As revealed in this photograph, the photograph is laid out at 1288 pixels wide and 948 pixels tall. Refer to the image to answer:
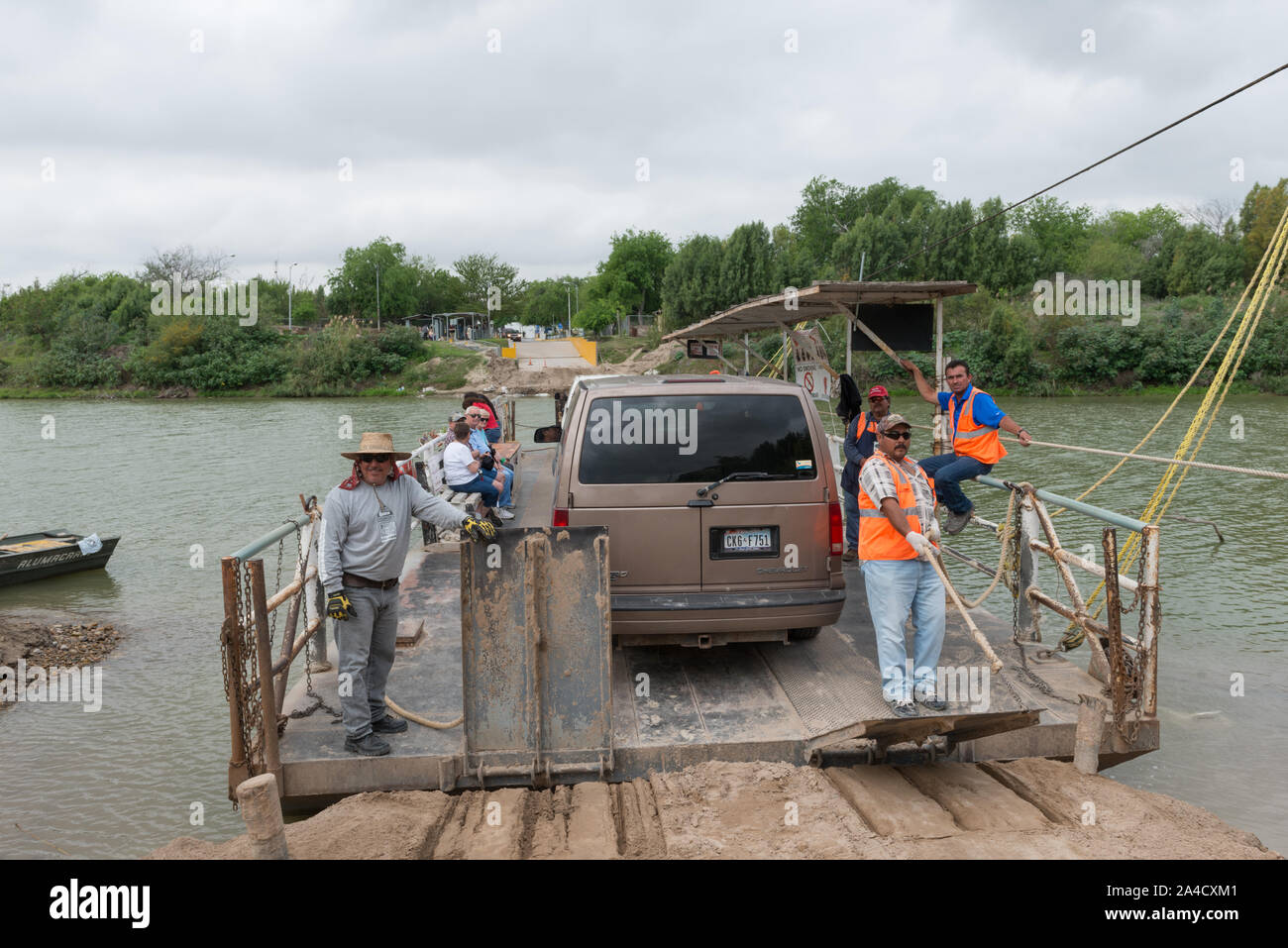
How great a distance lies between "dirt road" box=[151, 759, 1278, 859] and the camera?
4.39 m

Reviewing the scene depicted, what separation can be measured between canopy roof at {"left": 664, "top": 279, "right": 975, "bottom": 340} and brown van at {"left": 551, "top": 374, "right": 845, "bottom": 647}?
3.07 m

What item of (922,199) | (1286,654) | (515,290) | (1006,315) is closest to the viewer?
(1286,654)

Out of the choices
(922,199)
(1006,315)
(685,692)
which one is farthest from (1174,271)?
(685,692)

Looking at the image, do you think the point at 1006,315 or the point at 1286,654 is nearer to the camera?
the point at 1286,654

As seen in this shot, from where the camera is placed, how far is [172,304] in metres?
81.9

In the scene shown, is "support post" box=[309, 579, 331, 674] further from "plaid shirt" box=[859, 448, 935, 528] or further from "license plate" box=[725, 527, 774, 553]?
"plaid shirt" box=[859, 448, 935, 528]

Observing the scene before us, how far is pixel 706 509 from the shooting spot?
20.0ft

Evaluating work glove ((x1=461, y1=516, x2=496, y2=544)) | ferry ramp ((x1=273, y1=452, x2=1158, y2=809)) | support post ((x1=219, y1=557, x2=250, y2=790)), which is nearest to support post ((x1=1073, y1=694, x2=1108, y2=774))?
ferry ramp ((x1=273, y1=452, x2=1158, y2=809))

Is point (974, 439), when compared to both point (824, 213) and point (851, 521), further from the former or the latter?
point (824, 213)

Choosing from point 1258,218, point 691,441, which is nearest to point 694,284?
point 1258,218

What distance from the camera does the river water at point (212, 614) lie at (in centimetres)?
711
